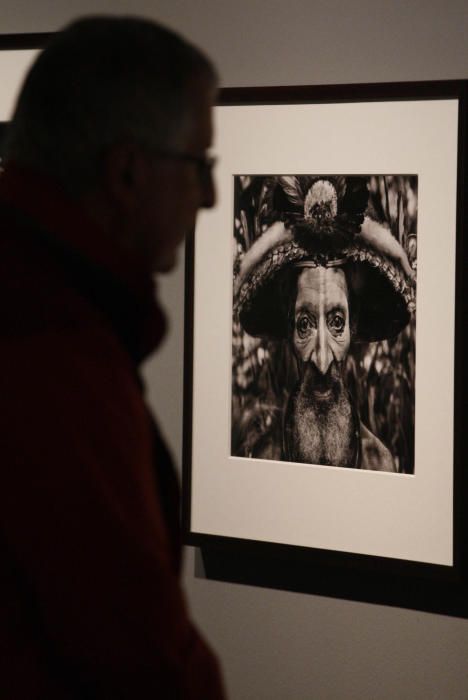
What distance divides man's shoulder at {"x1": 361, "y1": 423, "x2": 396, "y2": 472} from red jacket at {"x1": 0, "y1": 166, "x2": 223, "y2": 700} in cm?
78

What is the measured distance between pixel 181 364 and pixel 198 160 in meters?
0.84

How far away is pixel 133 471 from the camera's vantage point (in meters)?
0.59

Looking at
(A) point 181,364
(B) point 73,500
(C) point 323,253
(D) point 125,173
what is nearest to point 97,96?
(D) point 125,173

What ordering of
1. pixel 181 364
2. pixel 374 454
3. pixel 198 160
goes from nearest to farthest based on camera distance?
pixel 198 160, pixel 374 454, pixel 181 364

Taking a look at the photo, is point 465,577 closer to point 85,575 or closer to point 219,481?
point 219,481

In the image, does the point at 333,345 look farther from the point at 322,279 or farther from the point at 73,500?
the point at 73,500

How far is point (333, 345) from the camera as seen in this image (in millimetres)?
1386

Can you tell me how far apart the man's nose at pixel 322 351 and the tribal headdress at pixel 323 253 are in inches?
2.3

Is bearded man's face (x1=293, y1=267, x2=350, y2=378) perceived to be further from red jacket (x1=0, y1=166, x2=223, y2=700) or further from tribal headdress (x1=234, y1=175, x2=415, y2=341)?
red jacket (x1=0, y1=166, x2=223, y2=700)

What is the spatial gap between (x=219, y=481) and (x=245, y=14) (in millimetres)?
791

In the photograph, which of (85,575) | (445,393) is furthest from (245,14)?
(85,575)

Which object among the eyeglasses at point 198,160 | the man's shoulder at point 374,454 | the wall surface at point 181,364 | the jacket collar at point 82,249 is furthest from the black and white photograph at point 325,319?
the jacket collar at point 82,249

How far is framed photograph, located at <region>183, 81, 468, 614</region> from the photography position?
1321 millimetres

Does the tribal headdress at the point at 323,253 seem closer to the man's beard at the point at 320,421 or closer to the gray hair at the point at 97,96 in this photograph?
the man's beard at the point at 320,421
